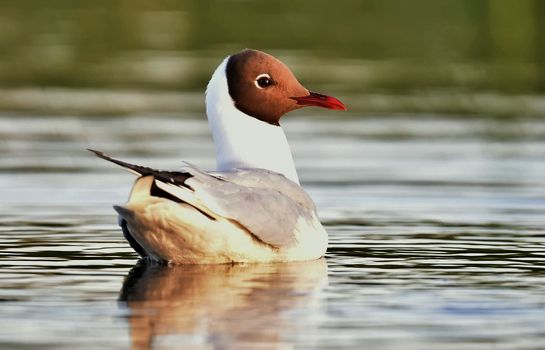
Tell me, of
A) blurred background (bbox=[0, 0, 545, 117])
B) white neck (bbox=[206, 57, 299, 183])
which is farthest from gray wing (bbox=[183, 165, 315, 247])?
blurred background (bbox=[0, 0, 545, 117])

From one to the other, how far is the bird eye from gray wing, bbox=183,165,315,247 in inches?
39.4

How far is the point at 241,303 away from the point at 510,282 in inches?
70.5

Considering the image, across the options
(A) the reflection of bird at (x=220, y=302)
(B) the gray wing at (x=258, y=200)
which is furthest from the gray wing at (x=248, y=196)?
(A) the reflection of bird at (x=220, y=302)

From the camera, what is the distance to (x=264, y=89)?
480 inches

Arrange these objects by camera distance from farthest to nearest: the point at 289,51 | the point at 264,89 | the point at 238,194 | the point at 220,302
Answer: the point at 289,51
the point at 264,89
the point at 238,194
the point at 220,302

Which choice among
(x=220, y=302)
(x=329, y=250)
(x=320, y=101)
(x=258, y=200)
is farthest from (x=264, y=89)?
(x=220, y=302)

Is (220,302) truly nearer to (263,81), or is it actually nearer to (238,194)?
(238,194)

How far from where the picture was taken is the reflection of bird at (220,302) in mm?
8320

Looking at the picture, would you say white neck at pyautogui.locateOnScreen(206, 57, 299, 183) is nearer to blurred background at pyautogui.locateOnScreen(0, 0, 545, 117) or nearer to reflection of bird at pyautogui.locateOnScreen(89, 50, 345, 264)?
reflection of bird at pyautogui.locateOnScreen(89, 50, 345, 264)

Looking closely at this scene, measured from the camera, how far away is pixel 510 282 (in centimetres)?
1017

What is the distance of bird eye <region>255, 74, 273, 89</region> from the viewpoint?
12188 mm

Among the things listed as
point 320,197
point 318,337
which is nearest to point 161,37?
point 320,197

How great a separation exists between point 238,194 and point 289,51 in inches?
592

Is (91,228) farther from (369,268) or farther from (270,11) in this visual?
(270,11)
